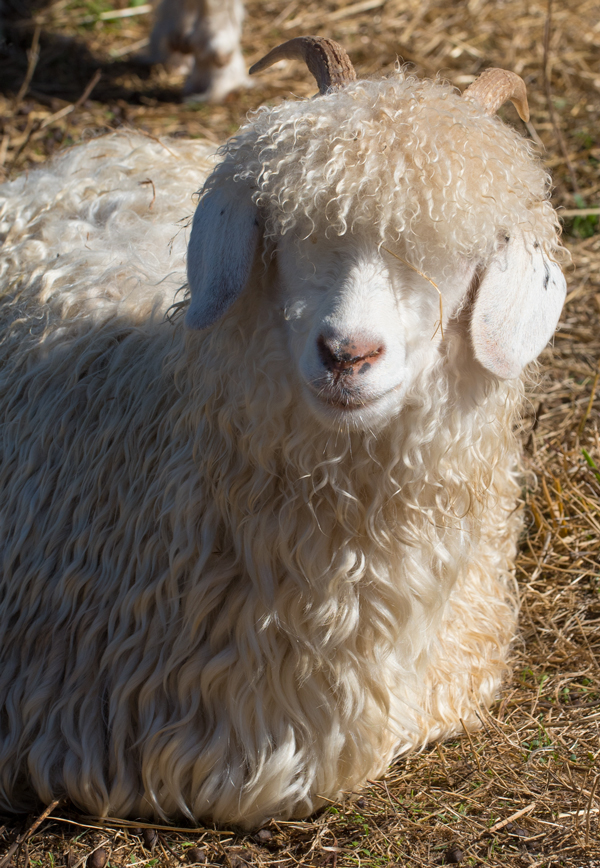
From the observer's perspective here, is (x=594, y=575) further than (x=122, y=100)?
No

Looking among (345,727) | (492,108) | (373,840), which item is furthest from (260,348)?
(373,840)

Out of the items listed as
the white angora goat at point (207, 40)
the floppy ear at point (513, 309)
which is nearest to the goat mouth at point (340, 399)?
the floppy ear at point (513, 309)

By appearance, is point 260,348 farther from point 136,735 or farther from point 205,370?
point 136,735

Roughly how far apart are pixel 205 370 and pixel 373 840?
115 centimetres

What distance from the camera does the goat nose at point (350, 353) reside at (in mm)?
1599

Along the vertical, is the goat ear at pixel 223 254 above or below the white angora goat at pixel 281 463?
above

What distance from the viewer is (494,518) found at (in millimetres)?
2580

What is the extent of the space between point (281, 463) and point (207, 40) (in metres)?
4.03

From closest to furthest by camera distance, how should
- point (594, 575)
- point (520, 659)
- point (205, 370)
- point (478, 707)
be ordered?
point (205, 370)
point (478, 707)
point (520, 659)
point (594, 575)

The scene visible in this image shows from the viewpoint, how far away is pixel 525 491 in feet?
10.5

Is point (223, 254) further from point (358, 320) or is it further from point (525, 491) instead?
point (525, 491)

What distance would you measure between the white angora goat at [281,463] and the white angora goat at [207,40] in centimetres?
301

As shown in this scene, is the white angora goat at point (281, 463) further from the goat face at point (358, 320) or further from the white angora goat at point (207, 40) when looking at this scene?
the white angora goat at point (207, 40)

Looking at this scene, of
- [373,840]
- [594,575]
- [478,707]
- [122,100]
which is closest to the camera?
[373,840]
